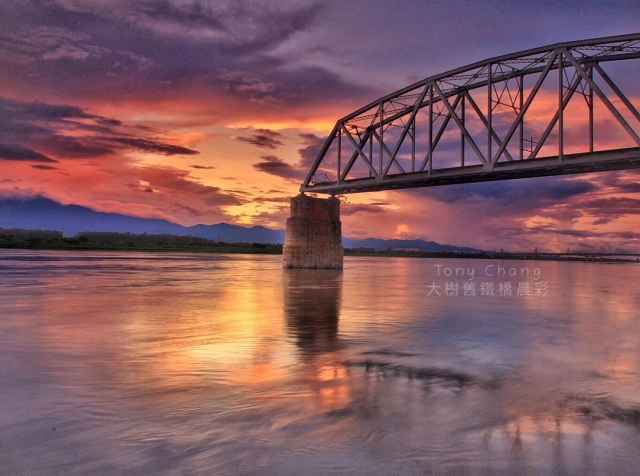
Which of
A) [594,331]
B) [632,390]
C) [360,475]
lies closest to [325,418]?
[360,475]

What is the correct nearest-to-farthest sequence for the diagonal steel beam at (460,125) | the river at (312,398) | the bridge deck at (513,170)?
the river at (312,398), the bridge deck at (513,170), the diagonal steel beam at (460,125)

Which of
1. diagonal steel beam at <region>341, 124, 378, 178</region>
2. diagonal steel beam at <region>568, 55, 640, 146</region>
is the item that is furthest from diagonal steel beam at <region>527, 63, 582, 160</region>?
diagonal steel beam at <region>341, 124, 378, 178</region>

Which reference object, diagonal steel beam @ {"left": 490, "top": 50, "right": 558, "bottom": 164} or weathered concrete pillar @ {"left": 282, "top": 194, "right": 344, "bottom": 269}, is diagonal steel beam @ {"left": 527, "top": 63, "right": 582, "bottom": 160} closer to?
diagonal steel beam @ {"left": 490, "top": 50, "right": 558, "bottom": 164}

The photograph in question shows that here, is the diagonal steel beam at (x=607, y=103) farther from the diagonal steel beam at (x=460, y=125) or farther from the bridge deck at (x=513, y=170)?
the diagonal steel beam at (x=460, y=125)

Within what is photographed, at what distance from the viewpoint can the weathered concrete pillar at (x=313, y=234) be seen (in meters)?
57.1

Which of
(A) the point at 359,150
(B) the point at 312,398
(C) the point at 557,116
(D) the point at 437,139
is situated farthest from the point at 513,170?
(B) the point at 312,398

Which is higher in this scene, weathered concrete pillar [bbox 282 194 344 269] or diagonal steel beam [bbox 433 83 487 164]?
diagonal steel beam [bbox 433 83 487 164]

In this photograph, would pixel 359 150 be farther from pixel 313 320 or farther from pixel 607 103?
pixel 313 320

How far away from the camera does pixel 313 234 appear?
57625mm

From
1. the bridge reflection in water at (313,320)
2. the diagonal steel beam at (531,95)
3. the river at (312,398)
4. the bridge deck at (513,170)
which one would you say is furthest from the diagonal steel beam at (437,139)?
the river at (312,398)

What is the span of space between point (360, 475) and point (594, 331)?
1442cm

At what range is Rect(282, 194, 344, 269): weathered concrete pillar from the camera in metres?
57.1

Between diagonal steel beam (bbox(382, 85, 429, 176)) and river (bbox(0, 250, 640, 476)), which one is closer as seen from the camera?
river (bbox(0, 250, 640, 476))

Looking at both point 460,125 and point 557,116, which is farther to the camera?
point 460,125
